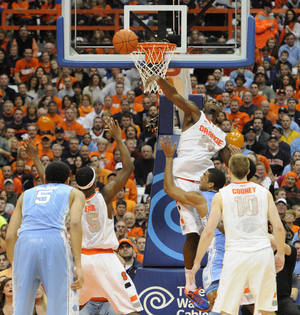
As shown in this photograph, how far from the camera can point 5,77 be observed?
1495 centimetres

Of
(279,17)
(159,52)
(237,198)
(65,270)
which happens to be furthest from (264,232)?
(279,17)

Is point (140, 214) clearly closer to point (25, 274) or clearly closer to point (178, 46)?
point (178, 46)

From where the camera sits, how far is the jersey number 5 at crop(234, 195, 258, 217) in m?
5.76

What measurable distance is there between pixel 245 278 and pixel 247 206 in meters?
0.69

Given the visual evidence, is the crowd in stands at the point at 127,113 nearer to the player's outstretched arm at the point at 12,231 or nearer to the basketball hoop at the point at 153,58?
the basketball hoop at the point at 153,58

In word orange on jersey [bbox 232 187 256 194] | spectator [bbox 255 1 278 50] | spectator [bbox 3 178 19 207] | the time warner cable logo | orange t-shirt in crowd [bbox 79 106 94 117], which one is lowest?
the time warner cable logo

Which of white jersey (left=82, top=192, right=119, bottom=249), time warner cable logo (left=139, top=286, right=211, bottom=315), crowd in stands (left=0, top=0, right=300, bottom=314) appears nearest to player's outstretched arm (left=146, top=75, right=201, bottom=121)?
white jersey (left=82, top=192, right=119, bottom=249)

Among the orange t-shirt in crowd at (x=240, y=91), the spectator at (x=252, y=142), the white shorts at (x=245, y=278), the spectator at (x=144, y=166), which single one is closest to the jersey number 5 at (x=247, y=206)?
the white shorts at (x=245, y=278)

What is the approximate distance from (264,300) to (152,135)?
7.51 m

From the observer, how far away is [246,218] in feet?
18.8

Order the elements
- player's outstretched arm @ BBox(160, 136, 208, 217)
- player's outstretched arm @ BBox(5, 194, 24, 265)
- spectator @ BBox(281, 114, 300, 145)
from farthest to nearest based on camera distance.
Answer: spectator @ BBox(281, 114, 300, 145)
player's outstretched arm @ BBox(160, 136, 208, 217)
player's outstretched arm @ BBox(5, 194, 24, 265)

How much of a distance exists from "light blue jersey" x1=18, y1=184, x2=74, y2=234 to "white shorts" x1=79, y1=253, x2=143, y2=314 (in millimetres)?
1075

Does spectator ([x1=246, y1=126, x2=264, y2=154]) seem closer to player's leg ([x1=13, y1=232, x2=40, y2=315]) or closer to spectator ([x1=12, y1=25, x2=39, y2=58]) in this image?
spectator ([x1=12, y1=25, x2=39, y2=58])

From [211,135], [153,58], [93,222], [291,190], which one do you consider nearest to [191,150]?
[211,135]
